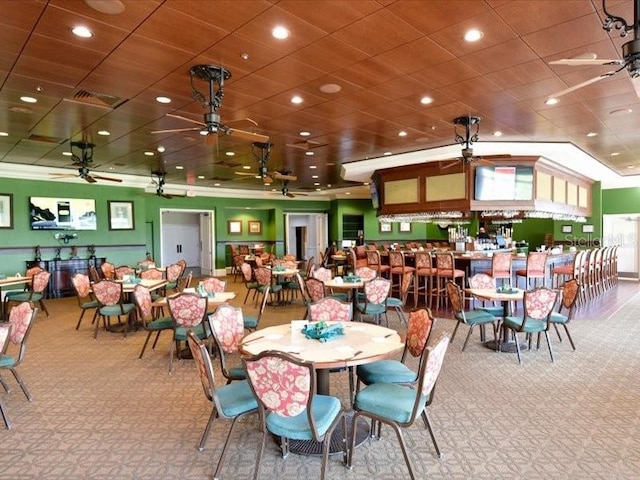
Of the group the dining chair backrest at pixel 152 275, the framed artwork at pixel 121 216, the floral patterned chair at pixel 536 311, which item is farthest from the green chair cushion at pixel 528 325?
the framed artwork at pixel 121 216

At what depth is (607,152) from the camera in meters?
9.14

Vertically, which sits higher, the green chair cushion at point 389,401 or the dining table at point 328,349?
the dining table at point 328,349

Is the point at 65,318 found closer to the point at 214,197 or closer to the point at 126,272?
the point at 126,272

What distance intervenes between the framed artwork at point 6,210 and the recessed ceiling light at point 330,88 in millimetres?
9093

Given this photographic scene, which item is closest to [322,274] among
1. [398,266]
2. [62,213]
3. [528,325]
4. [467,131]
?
[398,266]

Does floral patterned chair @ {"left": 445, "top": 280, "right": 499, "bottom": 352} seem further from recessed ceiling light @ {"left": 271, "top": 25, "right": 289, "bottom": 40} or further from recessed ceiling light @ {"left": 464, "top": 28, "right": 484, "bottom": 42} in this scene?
recessed ceiling light @ {"left": 271, "top": 25, "right": 289, "bottom": 40}

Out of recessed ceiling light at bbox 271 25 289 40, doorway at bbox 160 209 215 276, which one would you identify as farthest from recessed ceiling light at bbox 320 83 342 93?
doorway at bbox 160 209 215 276

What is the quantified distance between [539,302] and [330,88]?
141 inches

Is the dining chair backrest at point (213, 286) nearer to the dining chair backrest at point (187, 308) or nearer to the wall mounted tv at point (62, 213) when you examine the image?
the dining chair backrest at point (187, 308)

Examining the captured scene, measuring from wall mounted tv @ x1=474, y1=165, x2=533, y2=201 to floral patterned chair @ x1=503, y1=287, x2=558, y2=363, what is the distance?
3666 mm

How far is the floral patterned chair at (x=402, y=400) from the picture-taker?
2.53 meters

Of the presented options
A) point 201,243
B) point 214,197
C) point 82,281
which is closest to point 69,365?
point 82,281

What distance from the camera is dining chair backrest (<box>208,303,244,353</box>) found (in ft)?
11.7

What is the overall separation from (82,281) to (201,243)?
10362 millimetres
